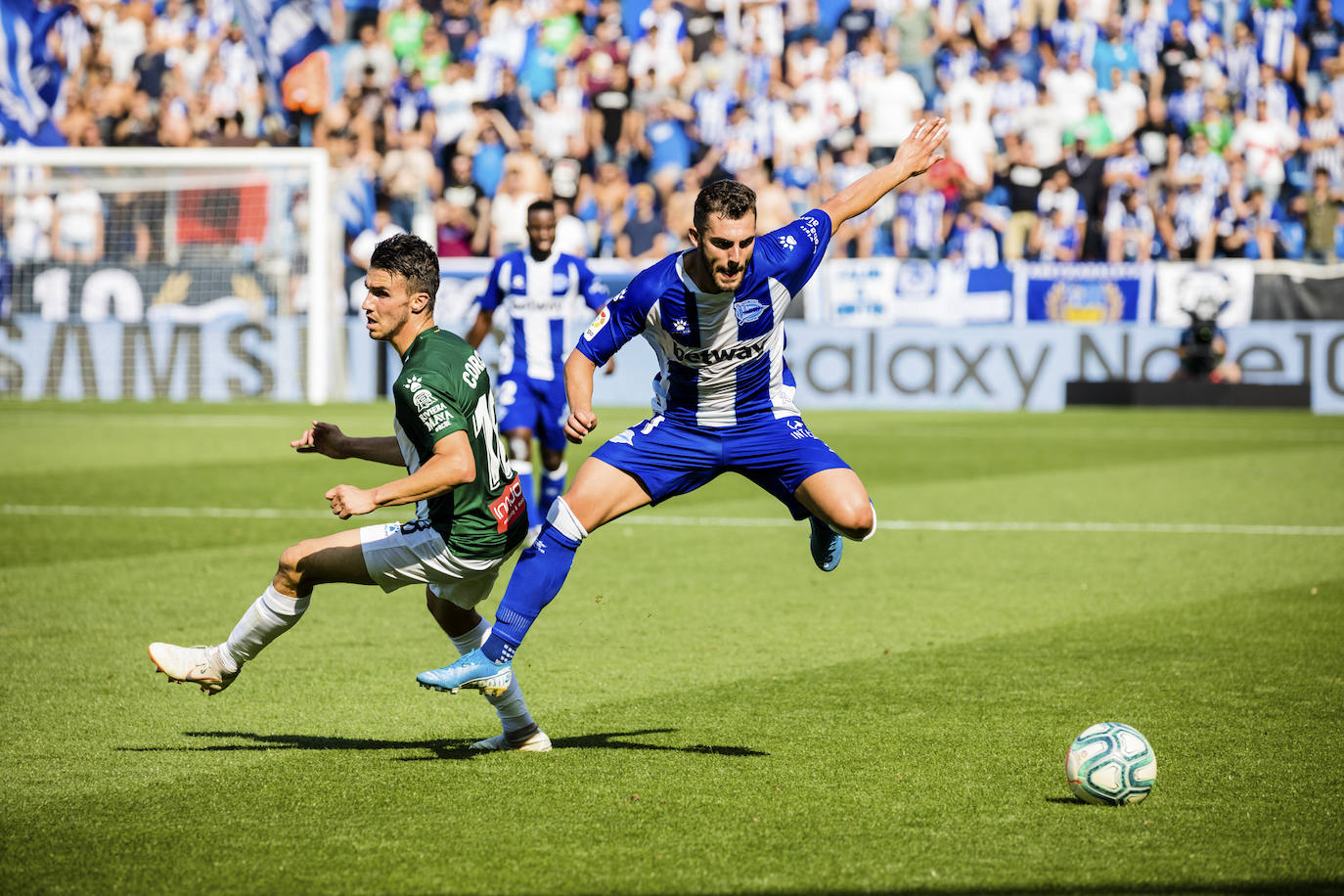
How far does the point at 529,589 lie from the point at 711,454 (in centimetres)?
90

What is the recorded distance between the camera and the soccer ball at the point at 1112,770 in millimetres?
4648

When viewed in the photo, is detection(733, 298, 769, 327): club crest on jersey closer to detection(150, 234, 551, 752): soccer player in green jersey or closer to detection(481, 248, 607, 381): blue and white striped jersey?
detection(150, 234, 551, 752): soccer player in green jersey

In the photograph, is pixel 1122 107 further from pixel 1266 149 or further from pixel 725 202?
pixel 725 202

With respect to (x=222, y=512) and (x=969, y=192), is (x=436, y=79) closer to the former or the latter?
(x=969, y=192)

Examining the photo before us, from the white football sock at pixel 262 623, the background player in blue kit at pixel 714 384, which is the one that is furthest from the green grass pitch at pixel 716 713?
the background player in blue kit at pixel 714 384

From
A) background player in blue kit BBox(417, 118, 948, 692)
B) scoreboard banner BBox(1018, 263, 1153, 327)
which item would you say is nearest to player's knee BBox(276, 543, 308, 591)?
background player in blue kit BBox(417, 118, 948, 692)

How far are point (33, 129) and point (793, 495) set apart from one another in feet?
Answer: 74.2

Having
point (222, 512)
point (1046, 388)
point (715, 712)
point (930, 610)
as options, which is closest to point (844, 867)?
Result: point (715, 712)

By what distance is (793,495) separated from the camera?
231 inches

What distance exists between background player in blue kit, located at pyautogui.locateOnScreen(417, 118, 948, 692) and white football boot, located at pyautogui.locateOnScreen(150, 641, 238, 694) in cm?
107

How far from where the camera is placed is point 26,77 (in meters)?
24.9

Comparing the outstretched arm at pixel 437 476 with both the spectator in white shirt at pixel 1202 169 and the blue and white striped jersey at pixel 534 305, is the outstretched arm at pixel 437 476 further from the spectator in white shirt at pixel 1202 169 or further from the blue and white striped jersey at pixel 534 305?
A: the spectator in white shirt at pixel 1202 169

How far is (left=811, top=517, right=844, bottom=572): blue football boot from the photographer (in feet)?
20.5

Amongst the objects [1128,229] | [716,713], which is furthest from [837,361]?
[716,713]
